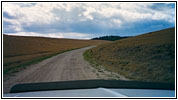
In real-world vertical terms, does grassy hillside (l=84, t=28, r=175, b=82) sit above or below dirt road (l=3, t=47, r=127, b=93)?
above

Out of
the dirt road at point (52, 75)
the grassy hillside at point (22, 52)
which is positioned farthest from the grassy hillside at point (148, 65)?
the grassy hillside at point (22, 52)

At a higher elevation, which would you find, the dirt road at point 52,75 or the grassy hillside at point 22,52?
the grassy hillside at point 22,52

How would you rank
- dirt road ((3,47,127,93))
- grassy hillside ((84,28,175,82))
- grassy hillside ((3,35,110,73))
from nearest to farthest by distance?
1. dirt road ((3,47,127,93))
2. grassy hillside ((84,28,175,82))
3. grassy hillside ((3,35,110,73))

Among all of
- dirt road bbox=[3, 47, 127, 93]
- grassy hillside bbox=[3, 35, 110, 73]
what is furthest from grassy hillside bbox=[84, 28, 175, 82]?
grassy hillside bbox=[3, 35, 110, 73]

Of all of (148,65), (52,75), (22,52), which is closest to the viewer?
(52,75)

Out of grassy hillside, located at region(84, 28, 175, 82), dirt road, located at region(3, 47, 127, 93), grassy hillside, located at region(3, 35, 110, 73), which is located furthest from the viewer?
grassy hillside, located at region(3, 35, 110, 73)

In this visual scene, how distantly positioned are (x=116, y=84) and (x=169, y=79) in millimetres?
7816

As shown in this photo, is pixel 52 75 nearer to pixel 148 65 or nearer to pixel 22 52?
pixel 148 65

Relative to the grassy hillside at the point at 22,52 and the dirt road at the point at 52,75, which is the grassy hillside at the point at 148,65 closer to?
the dirt road at the point at 52,75

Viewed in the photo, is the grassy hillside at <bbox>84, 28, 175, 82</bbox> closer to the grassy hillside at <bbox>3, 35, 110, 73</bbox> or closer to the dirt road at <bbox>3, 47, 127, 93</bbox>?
the dirt road at <bbox>3, 47, 127, 93</bbox>

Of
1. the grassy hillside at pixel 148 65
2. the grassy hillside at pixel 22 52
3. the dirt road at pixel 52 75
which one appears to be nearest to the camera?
the dirt road at pixel 52 75

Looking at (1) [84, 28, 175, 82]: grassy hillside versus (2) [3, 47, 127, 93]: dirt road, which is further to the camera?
(1) [84, 28, 175, 82]: grassy hillside

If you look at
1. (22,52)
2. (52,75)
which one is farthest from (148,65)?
(22,52)

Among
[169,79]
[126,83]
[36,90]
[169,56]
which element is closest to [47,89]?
[36,90]
